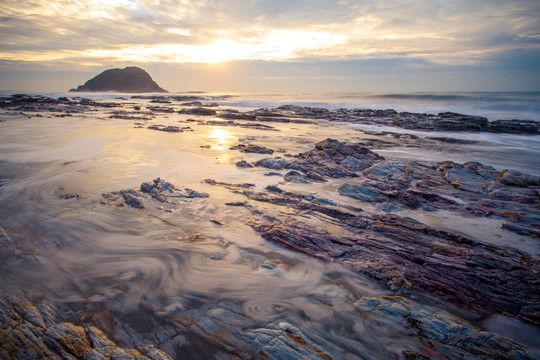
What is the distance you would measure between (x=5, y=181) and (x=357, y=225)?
9003mm

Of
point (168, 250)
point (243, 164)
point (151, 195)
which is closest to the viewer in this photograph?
point (168, 250)

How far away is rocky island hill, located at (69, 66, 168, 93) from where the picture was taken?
128 meters

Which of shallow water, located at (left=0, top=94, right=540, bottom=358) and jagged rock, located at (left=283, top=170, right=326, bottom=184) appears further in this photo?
jagged rock, located at (left=283, top=170, right=326, bottom=184)

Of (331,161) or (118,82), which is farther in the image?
(118,82)

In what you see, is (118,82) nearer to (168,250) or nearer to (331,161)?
(331,161)

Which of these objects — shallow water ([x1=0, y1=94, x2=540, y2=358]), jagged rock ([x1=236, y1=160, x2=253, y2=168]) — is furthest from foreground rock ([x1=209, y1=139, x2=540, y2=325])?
jagged rock ([x1=236, y1=160, x2=253, y2=168])

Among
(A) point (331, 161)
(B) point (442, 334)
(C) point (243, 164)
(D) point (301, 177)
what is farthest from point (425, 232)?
(C) point (243, 164)

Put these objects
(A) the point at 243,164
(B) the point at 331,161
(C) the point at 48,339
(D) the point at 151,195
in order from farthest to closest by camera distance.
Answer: (B) the point at 331,161 < (A) the point at 243,164 < (D) the point at 151,195 < (C) the point at 48,339

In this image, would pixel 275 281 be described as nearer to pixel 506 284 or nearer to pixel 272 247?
pixel 272 247

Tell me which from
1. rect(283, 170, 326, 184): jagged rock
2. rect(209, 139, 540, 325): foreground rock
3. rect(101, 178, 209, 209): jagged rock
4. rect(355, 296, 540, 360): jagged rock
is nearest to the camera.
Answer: rect(355, 296, 540, 360): jagged rock

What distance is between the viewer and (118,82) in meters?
129

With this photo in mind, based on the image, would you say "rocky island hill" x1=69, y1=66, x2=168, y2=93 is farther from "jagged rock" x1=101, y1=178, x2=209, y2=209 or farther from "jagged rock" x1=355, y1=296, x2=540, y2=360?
"jagged rock" x1=355, y1=296, x2=540, y2=360

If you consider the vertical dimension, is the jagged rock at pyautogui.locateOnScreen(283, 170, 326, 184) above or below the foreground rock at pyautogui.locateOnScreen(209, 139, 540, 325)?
above

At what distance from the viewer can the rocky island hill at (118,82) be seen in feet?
419
